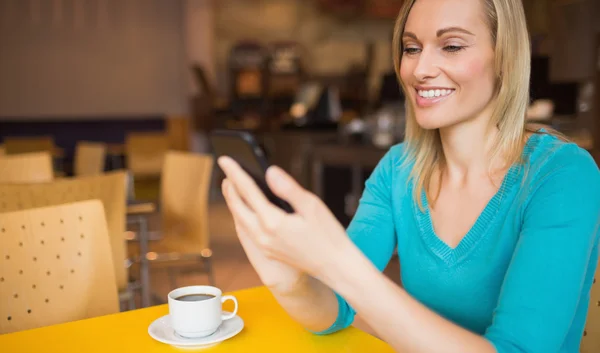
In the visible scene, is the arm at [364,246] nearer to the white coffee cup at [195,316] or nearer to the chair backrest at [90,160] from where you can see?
the white coffee cup at [195,316]

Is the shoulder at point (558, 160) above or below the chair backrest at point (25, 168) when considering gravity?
above

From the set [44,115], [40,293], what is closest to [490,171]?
[40,293]

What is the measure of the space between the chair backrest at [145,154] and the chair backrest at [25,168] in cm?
270

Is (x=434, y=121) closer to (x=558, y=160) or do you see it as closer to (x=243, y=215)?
(x=558, y=160)

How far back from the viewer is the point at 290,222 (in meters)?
0.66

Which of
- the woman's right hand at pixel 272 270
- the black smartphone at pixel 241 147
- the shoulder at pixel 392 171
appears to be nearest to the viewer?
the woman's right hand at pixel 272 270

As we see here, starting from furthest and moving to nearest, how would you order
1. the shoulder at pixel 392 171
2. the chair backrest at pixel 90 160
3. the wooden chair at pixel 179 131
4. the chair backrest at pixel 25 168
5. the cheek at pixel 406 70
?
the wooden chair at pixel 179 131
the chair backrest at pixel 90 160
the chair backrest at pixel 25 168
the shoulder at pixel 392 171
the cheek at pixel 406 70

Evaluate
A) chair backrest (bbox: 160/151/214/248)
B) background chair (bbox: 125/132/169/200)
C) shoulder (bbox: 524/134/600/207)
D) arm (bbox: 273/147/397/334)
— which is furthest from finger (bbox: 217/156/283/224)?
background chair (bbox: 125/132/169/200)

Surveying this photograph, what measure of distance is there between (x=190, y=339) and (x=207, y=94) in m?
8.55

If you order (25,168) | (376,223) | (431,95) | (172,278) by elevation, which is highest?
(431,95)

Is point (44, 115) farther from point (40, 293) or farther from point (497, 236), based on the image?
point (497, 236)

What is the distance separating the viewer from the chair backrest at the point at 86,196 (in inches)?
85.0

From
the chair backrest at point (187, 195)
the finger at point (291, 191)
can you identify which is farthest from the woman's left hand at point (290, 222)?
the chair backrest at point (187, 195)

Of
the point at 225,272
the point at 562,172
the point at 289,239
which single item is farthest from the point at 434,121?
the point at 225,272
